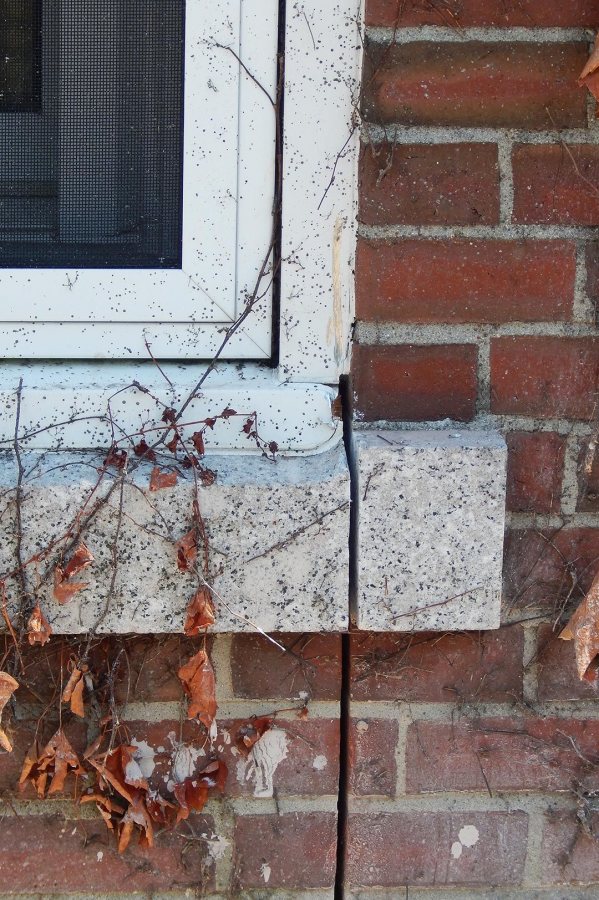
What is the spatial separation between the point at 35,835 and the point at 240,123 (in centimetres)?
102

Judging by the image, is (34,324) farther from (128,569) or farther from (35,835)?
(35,835)

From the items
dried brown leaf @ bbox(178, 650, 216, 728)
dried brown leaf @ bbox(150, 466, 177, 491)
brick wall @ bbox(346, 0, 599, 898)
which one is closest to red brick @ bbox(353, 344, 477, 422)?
brick wall @ bbox(346, 0, 599, 898)

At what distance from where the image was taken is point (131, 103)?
1.18m

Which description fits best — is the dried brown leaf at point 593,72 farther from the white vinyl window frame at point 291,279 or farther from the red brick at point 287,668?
the red brick at point 287,668

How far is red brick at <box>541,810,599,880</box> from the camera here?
3.97 ft

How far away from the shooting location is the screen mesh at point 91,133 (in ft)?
3.82

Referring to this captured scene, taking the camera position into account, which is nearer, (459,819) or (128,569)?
(128,569)

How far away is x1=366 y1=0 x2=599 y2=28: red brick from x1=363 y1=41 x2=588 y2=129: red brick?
0.09ft

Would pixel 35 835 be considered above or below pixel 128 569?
below

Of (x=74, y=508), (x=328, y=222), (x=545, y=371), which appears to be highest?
(x=328, y=222)

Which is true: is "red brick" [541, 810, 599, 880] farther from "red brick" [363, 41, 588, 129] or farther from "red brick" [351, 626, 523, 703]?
"red brick" [363, 41, 588, 129]

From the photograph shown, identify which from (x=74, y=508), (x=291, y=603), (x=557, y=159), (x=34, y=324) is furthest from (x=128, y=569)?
(x=557, y=159)

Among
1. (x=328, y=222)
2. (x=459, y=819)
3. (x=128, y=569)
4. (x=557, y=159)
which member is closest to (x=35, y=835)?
(x=128, y=569)

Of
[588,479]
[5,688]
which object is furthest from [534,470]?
[5,688]
